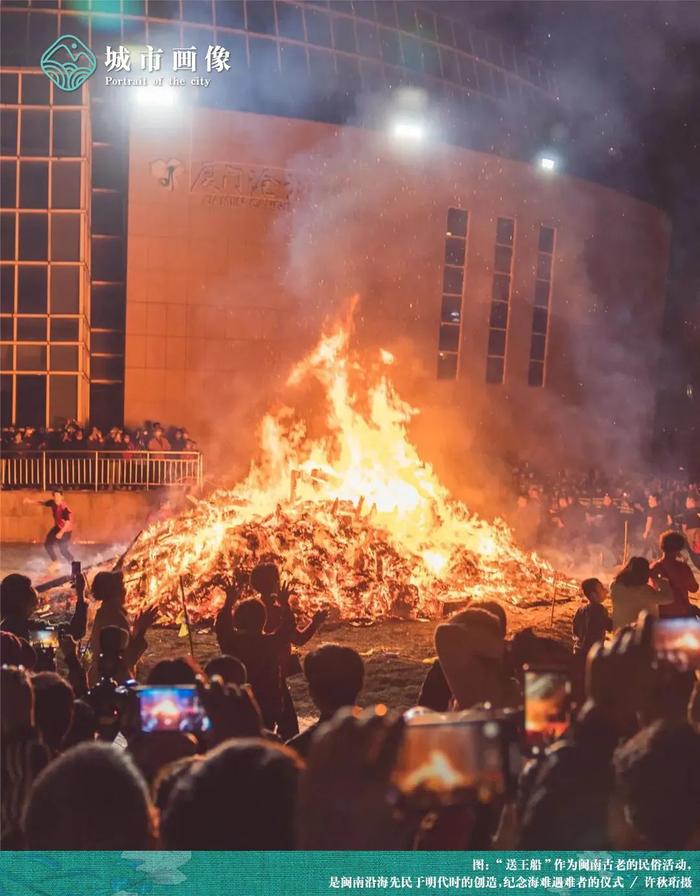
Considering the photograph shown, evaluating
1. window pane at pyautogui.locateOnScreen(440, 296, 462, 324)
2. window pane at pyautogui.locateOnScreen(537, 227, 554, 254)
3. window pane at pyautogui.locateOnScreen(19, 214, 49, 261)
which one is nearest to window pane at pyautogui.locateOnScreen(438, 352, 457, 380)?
window pane at pyautogui.locateOnScreen(440, 296, 462, 324)

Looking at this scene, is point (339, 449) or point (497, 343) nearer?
point (339, 449)

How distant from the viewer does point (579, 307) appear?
2756cm

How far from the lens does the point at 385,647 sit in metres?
10.8

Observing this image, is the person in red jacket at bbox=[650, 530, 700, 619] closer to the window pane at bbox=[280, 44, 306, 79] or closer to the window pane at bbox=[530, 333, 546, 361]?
the window pane at bbox=[280, 44, 306, 79]

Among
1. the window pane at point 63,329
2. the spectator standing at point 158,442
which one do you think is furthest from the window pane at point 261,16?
the spectator standing at point 158,442

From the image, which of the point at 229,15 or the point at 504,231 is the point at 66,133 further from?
the point at 504,231

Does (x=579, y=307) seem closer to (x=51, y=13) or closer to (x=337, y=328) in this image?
(x=337, y=328)

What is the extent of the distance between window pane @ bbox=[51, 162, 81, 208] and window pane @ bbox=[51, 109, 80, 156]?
27 centimetres

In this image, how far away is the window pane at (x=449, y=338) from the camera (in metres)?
25.2

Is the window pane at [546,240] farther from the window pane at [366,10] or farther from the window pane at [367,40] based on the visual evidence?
the window pane at [366,10]

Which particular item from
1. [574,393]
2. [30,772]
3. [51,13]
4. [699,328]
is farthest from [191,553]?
[699,328]

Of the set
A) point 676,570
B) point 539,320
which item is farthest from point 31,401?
point 676,570

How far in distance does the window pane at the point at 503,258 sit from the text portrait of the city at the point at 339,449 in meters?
0.08

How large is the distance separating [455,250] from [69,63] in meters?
18.5
